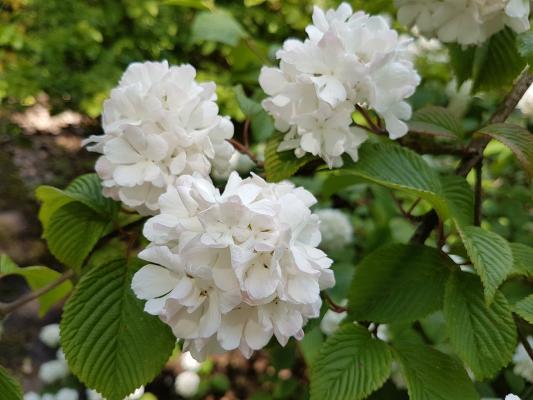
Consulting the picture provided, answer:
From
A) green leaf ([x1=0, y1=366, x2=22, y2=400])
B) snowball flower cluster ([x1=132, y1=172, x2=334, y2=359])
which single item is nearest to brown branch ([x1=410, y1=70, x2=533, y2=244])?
snowball flower cluster ([x1=132, y1=172, x2=334, y2=359])

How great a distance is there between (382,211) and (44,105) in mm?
1849

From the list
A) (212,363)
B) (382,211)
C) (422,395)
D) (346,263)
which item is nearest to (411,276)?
(422,395)

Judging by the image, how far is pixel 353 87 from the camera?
0.59 m

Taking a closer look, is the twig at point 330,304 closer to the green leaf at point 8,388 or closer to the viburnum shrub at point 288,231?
the viburnum shrub at point 288,231

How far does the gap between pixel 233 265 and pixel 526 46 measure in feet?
1.39

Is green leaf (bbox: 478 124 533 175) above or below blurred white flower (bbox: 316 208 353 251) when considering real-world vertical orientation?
above

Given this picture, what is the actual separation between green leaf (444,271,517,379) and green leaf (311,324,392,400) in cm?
8

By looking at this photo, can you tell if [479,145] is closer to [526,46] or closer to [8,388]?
[526,46]

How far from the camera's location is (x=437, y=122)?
79 centimetres

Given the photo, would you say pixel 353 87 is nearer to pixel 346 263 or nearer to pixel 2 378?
pixel 2 378

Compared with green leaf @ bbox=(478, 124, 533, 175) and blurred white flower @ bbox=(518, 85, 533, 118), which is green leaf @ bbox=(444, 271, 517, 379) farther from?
blurred white flower @ bbox=(518, 85, 533, 118)

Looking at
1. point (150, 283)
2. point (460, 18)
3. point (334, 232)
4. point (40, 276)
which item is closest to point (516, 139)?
point (460, 18)

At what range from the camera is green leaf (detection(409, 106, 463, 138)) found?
2.48ft

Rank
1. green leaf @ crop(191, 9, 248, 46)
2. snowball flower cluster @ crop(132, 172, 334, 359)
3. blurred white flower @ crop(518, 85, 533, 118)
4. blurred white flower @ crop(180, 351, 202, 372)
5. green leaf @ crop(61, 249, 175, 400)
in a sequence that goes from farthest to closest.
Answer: blurred white flower @ crop(180, 351, 202, 372), blurred white flower @ crop(518, 85, 533, 118), green leaf @ crop(191, 9, 248, 46), green leaf @ crop(61, 249, 175, 400), snowball flower cluster @ crop(132, 172, 334, 359)
